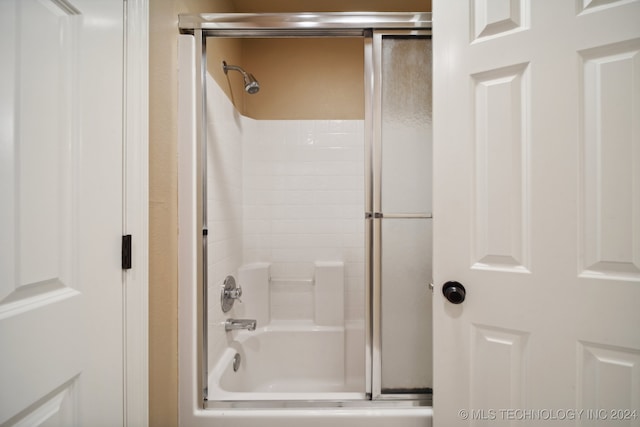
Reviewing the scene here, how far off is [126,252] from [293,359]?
1.45 metres

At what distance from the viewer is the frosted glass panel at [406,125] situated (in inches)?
44.1

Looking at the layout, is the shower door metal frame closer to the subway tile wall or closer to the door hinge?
the door hinge

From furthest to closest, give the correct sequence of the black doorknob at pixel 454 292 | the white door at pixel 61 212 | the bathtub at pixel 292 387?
the bathtub at pixel 292 387
the black doorknob at pixel 454 292
the white door at pixel 61 212

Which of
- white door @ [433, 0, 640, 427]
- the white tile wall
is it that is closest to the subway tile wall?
the white tile wall

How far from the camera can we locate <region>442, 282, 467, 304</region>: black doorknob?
91 cm

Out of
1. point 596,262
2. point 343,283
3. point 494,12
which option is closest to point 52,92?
point 494,12

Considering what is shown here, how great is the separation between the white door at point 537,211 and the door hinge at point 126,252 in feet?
3.15

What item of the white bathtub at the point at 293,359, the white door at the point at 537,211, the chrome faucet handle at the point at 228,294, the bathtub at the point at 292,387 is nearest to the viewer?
the white door at the point at 537,211

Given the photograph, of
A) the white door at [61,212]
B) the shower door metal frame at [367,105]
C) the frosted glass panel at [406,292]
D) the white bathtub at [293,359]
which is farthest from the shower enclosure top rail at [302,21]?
the white bathtub at [293,359]

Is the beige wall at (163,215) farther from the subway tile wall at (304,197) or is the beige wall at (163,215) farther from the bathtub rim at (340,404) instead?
the subway tile wall at (304,197)

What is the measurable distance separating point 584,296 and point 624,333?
0.12 meters

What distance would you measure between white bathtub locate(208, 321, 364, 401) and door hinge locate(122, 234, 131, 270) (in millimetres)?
1003

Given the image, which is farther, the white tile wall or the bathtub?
the white tile wall

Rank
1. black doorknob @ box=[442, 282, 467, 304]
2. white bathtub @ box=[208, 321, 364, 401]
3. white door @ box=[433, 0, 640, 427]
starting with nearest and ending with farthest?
white door @ box=[433, 0, 640, 427] < black doorknob @ box=[442, 282, 467, 304] < white bathtub @ box=[208, 321, 364, 401]
